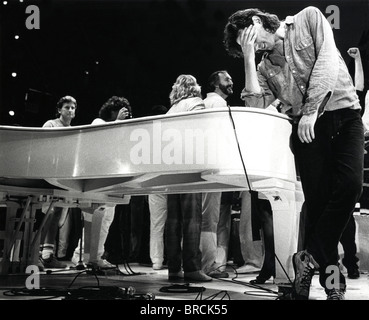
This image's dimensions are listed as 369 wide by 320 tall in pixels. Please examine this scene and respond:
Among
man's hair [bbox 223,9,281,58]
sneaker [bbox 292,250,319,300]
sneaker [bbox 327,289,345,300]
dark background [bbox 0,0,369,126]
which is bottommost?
sneaker [bbox 327,289,345,300]

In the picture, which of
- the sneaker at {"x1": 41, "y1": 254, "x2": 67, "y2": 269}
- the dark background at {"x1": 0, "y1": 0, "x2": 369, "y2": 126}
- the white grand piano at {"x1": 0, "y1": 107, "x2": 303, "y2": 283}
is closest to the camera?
the white grand piano at {"x1": 0, "y1": 107, "x2": 303, "y2": 283}

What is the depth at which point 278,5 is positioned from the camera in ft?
8.70

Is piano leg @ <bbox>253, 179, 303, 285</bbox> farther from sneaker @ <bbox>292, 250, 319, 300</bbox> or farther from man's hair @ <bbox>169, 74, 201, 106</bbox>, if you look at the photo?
man's hair @ <bbox>169, 74, 201, 106</bbox>

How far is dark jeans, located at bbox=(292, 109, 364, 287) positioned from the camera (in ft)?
5.65

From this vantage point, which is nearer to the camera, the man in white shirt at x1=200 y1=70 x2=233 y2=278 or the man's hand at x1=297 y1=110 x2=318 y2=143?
the man's hand at x1=297 y1=110 x2=318 y2=143

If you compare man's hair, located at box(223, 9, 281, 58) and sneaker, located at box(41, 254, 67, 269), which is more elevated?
man's hair, located at box(223, 9, 281, 58)

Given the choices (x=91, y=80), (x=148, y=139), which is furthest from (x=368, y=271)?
(x=91, y=80)

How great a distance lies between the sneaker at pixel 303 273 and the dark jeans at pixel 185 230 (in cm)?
88

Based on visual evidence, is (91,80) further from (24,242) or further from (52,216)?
(24,242)

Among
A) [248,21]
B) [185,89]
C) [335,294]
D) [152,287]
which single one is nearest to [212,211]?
[152,287]

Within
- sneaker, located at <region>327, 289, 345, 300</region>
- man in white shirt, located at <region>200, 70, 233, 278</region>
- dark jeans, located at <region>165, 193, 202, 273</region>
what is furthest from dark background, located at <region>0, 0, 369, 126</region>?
sneaker, located at <region>327, 289, 345, 300</region>

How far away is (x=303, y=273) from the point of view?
5.75ft

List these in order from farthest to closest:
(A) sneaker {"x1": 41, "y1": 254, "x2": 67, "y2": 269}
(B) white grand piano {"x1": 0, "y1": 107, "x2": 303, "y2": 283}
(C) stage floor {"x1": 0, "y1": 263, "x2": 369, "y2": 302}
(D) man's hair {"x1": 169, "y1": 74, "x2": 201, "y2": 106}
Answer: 1. (A) sneaker {"x1": 41, "y1": 254, "x2": 67, "y2": 269}
2. (D) man's hair {"x1": 169, "y1": 74, "x2": 201, "y2": 106}
3. (C) stage floor {"x1": 0, "y1": 263, "x2": 369, "y2": 302}
4. (B) white grand piano {"x1": 0, "y1": 107, "x2": 303, "y2": 283}

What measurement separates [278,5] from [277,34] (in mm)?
865
